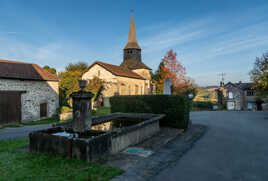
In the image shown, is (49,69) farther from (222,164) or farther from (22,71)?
(222,164)

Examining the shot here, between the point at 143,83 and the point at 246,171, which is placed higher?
the point at 143,83

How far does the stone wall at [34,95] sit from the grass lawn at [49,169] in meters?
13.2

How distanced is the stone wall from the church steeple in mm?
26118

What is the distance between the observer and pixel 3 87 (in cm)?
1501

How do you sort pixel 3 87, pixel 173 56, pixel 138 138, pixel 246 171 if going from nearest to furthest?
pixel 246 171, pixel 138 138, pixel 3 87, pixel 173 56

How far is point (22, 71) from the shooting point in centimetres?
1714

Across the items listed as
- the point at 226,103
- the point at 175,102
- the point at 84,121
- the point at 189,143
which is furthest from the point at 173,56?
the point at 84,121

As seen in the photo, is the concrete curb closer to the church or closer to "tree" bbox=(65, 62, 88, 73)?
the church

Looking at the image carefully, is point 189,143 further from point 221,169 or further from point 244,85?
point 244,85

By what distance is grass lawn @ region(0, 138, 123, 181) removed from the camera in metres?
3.77

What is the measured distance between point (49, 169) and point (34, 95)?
51.3 feet

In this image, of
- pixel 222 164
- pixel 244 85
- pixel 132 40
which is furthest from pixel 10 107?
pixel 244 85

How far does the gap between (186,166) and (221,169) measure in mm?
943

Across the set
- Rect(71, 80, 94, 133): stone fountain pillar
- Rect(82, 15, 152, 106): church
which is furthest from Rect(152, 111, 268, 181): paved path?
Rect(82, 15, 152, 106): church
